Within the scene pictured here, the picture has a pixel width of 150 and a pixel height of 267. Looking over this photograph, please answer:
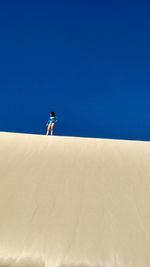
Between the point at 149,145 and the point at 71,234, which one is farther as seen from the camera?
the point at 149,145

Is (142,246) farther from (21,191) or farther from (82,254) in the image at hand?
(21,191)

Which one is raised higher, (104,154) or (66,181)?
(104,154)

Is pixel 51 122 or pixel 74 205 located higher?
pixel 51 122

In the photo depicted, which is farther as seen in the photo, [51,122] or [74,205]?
[51,122]

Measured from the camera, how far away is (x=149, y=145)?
11492 mm

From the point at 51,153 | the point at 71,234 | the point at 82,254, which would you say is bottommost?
the point at 82,254

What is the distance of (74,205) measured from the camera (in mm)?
6918

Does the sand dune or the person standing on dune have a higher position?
the person standing on dune

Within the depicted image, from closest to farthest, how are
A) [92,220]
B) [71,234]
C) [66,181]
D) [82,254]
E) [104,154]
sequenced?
1. [82,254]
2. [71,234]
3. [92,220]
4. [66,181]
5. [104,154]

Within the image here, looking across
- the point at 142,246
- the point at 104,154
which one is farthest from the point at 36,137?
the point at 142,246

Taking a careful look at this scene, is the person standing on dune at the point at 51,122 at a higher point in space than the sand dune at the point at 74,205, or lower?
higher

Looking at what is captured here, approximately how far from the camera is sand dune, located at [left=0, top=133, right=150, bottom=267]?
5.39 metres

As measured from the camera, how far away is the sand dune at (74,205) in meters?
5.39

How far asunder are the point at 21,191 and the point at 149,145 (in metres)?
5.19
